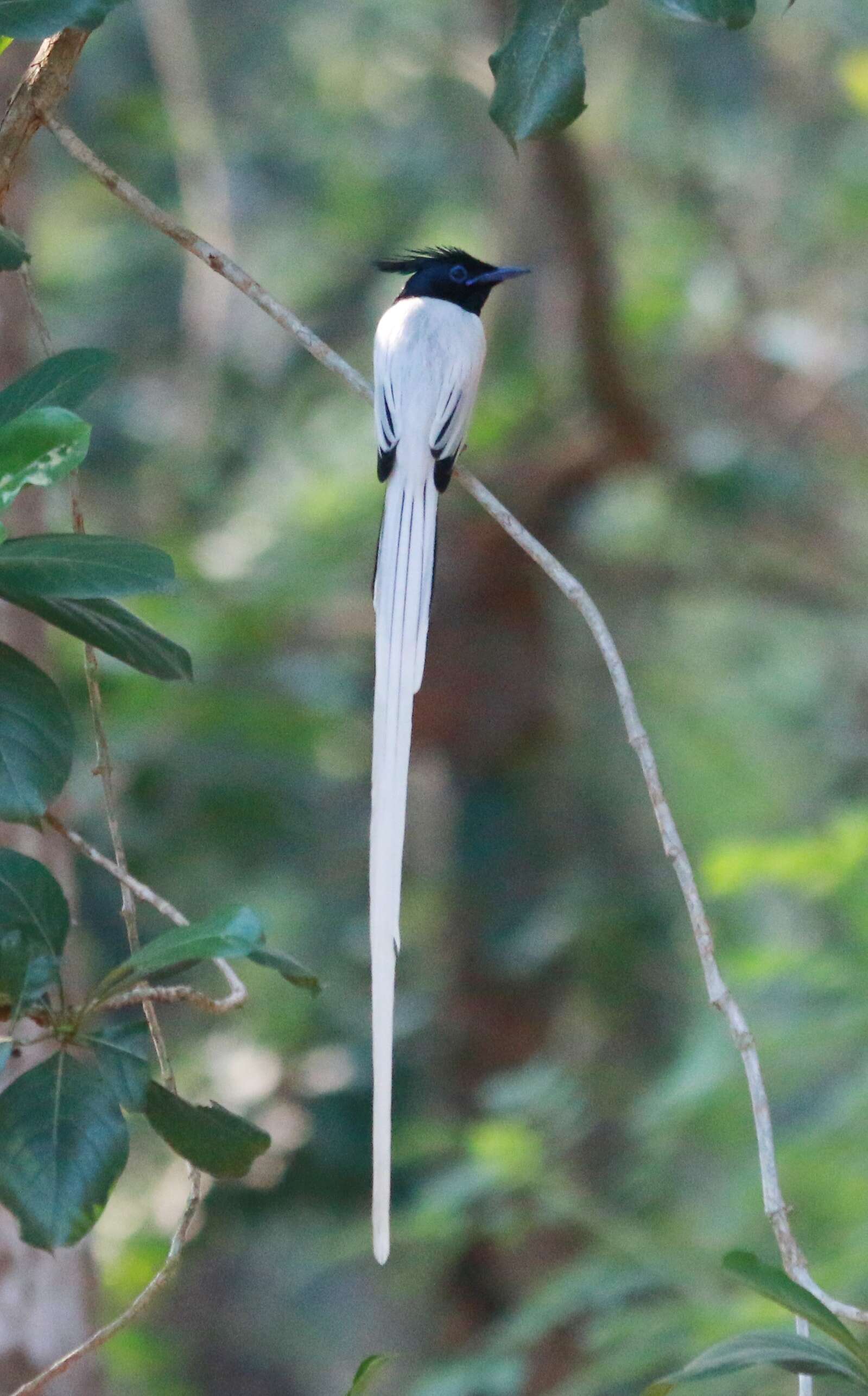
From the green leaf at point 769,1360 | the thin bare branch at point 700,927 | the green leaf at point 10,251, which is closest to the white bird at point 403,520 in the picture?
the thin bare branch at point 700,927

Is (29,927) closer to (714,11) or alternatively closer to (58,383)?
(58,383)

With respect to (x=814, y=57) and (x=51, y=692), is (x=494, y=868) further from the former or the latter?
(x=51, y=692)

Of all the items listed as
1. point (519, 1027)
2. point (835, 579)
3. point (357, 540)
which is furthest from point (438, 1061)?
point (835, 579)

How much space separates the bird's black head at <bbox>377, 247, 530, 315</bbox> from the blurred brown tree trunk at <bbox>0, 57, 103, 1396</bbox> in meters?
0.44

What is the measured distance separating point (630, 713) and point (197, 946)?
1.24 ft

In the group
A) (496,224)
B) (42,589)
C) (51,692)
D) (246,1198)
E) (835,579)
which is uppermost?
(42,589)

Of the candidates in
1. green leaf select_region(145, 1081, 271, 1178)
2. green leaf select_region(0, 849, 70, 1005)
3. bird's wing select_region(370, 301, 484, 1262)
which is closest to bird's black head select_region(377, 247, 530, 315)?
bird's wing select_region(370, 301, 484, 1262)

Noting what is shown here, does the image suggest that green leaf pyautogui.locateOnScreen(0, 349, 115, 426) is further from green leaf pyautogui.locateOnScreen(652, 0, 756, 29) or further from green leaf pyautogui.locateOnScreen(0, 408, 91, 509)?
green leaf pyautogui.locateOnScreen(652, 0, 756, 29)

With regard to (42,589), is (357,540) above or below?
below

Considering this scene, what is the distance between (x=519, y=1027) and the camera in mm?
4906

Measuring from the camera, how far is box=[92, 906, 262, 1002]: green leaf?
112cm

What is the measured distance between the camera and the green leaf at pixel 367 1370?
45.6 inches

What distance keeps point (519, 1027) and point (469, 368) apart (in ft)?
11.9

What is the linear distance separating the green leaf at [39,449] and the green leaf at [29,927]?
0.95 ft
